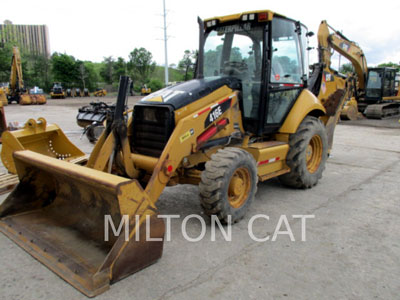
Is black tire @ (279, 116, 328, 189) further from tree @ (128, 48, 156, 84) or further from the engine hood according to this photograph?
tree @ (128, 48, 156, 84)

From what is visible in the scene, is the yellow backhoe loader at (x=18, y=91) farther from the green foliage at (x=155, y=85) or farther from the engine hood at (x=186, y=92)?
the green foliage at (x=155, y=85)

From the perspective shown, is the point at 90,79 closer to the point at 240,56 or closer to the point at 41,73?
the point at 41,73

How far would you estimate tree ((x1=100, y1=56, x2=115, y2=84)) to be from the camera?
5891cm

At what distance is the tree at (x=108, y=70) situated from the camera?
193 ft

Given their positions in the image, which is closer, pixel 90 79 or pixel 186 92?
pixel 186 92

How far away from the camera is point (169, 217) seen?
4402mm

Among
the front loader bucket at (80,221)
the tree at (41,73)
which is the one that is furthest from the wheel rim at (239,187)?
the tree at (41,73)

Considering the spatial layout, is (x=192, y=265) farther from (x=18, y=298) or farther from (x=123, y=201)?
(x=18, y=298)

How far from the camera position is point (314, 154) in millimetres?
5879

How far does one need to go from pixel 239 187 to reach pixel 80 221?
6.14 feet

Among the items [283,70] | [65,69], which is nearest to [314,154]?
[283,70]

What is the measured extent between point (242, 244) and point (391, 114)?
57.4ft

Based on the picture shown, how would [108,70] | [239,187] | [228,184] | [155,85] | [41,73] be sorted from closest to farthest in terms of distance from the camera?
[228,184]
[239,187]
[41,73]
[155,85]
[108,70]

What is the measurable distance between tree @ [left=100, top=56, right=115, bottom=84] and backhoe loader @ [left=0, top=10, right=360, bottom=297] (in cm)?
5732
